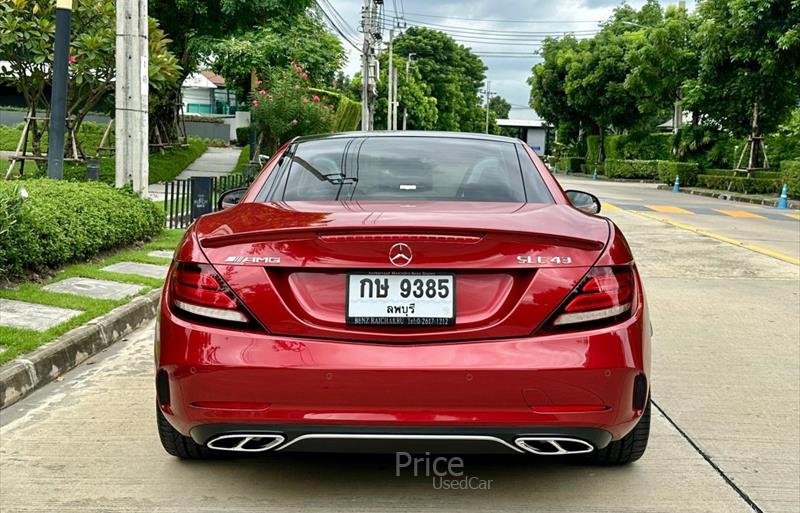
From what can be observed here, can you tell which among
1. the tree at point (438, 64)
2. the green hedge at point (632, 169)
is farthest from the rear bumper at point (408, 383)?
the tree at point (438, 64)

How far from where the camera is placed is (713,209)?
76.5ft

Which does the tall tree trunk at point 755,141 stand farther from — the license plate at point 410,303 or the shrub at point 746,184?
the license plate at point 410,303

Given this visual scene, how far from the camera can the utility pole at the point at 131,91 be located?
36.9 ft

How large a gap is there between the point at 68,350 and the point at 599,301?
12.7ft

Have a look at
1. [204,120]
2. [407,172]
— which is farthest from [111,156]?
[204,120]

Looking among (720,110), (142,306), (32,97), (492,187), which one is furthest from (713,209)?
(492,187)

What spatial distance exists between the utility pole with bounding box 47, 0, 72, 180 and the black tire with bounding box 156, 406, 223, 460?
7.44m

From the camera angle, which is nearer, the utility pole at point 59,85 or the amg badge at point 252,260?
the amg badge at point 252,260

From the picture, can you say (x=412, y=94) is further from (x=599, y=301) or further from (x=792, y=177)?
(x=599, y=301)

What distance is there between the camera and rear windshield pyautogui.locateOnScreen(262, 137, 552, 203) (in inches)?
159

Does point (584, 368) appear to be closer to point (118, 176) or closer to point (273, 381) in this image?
point (273, 381)

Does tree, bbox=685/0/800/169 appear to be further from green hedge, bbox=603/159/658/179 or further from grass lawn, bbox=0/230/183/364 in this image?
grass lawn, bbox=0/230/183/364

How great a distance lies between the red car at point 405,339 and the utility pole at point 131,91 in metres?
8.61

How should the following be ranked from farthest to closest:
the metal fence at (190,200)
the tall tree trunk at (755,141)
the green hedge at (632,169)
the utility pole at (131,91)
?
the green hedge at (632,169) < the tall tree trunk at (755,141) < the metal fence at (190,200) < the utility pole at (131,91)
